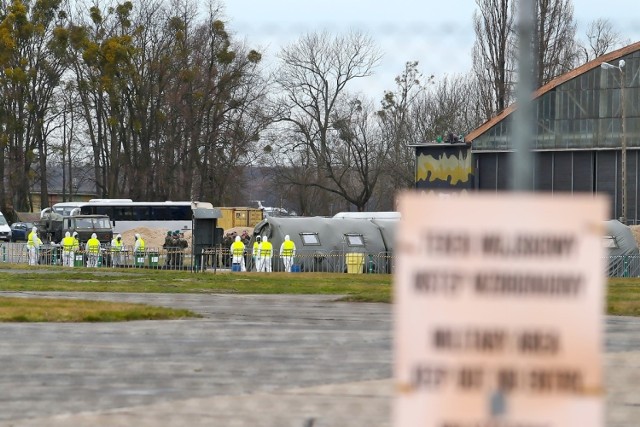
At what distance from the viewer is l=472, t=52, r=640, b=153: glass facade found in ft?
216

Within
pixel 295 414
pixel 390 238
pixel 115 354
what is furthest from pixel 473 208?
pixel 390 238

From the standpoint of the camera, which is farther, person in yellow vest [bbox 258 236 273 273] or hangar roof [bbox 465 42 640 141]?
hangar roof [bbox 465 42 640 141]

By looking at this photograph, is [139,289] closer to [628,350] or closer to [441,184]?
[628,350]

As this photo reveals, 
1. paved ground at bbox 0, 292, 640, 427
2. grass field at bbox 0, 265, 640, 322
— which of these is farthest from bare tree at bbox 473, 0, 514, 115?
paved ground at bbox 0, 292, 640, 427

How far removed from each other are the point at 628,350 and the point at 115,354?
5.62m

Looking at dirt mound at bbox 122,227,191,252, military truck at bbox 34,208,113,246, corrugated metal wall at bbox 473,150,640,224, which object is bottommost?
dirt mound at bbox 122,227,191,252

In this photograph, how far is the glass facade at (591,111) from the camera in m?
65.8

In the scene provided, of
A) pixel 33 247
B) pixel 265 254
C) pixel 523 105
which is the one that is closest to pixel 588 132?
pixel 265 254

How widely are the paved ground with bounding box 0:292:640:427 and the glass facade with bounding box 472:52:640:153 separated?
46481 millimetres

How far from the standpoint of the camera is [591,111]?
66.7 meters

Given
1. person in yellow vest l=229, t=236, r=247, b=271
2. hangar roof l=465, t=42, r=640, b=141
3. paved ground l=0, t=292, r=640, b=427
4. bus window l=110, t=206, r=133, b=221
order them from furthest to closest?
1. bus window l=110, t=206, r=133, b=221
2. hangar roof l=465, t=42, r=640, b=141
3. person in yellow vest l=229, t=236, r=247, b=271
4. paved ground l=0, t=292, r=640, b=427

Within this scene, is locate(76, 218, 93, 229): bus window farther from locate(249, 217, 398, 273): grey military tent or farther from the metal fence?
locate(249, 217, 398, 273): grey military tent

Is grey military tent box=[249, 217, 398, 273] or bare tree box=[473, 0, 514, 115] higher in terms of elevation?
bare tree box=[473, 0, 514, 115]

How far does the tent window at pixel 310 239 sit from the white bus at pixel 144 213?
27.2 meters
